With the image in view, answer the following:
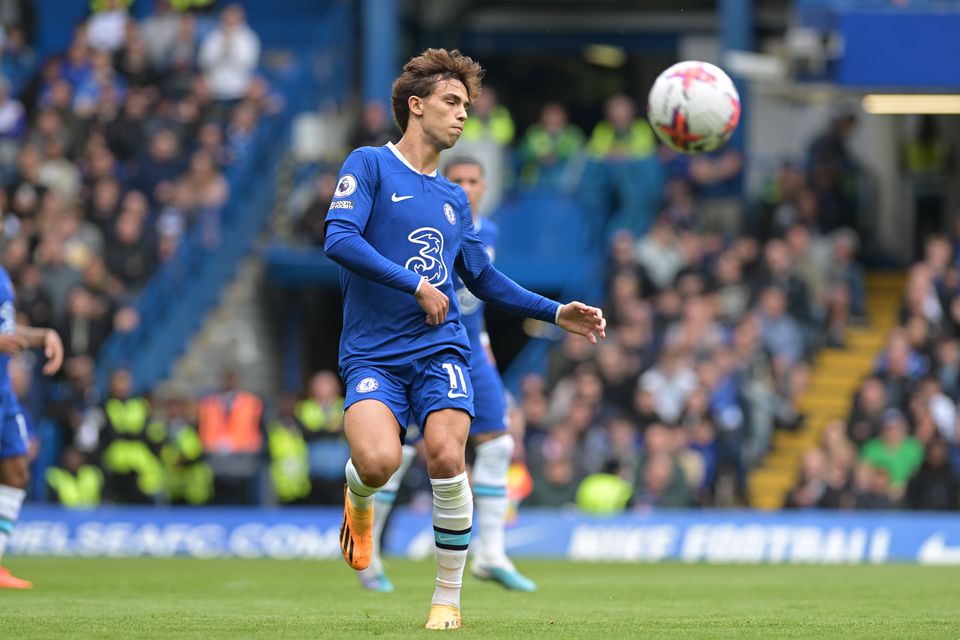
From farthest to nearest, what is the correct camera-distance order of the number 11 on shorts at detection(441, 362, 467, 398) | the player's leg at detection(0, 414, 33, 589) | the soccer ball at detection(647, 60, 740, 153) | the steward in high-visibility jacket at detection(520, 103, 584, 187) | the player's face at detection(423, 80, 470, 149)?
the steward in high-visibility jacket at detection(520, 103, 584, 187) → the player's leg at detection(0, 414, 33, 589) → the soccer ball at detection(647, 60, 740, 153) → the player's face at detection(423, 80, 470, 149) → the number 11 on shorts at detection(441, 362, 467, 398)

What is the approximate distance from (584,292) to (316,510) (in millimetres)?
5500

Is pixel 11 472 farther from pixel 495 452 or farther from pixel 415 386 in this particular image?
pixel 415 386

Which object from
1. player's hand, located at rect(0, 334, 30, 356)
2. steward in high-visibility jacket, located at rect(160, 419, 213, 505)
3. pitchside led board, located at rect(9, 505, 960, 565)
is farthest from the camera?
steward in high-visibility jacket, located at rect(160, 419, 213, 505)

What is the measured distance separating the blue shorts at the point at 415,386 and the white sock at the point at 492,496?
11.0ft

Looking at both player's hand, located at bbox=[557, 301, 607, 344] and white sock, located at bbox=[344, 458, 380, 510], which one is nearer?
Answer: white sock, located at bbox=[344, 458, 380, 510]

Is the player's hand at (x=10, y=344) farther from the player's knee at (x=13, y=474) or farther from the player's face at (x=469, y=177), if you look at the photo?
the player's face at (x=469, y=177)

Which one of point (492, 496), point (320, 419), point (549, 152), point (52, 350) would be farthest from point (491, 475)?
point (549, 152)

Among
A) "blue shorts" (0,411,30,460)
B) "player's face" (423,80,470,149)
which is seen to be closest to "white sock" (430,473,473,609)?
"player's face" (423,80,470,149)

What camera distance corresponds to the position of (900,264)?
934 inches

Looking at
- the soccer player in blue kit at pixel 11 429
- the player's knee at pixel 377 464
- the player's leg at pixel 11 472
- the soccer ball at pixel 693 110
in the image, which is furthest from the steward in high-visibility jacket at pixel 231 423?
the player's knee at pixel 377 464

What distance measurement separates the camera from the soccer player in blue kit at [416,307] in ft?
26.6

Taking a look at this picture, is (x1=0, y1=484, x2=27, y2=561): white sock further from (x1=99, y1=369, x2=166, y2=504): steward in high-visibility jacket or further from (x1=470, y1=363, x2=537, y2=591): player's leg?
(x1=99, y1=369, x2=166, y2=504): steward in high-visibility jacket

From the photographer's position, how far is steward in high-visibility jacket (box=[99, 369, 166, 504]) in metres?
19.1

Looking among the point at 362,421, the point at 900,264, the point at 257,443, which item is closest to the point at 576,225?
the point at 900,264
